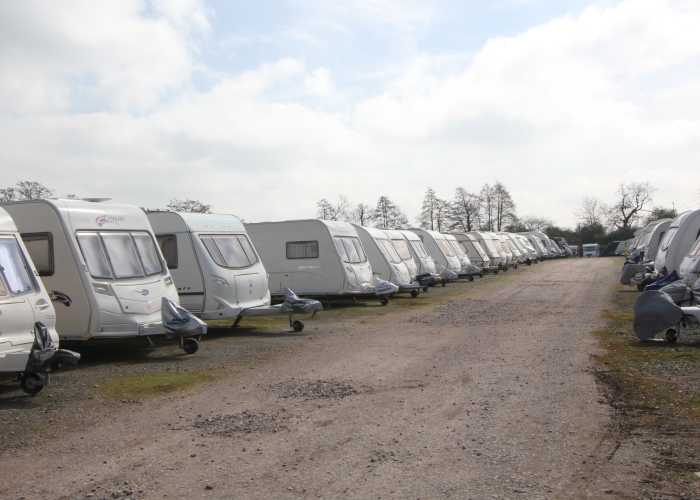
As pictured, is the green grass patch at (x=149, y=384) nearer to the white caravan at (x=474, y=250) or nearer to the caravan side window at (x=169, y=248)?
the caravan side window at (x=169, y=248)

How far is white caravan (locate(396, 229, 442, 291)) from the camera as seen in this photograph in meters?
25.5

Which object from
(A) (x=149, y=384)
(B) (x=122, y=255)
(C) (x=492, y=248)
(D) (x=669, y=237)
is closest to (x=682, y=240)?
(D) (x=669, y=237)

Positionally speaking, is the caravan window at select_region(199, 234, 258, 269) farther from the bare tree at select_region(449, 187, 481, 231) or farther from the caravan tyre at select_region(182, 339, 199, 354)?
the bare tree at select_region(449, 187, 481, 231)

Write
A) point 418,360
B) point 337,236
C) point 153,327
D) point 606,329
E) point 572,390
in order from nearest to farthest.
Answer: point 572,390
point 418,360
point 153,327
point 606,329
point 337,236

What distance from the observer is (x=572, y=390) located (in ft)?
27.7

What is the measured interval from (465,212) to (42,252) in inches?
2744

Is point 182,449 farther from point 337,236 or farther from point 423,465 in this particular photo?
point 337,236

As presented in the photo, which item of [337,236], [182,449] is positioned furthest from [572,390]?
[337,236]

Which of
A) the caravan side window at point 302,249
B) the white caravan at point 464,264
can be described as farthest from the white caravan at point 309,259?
the white caravan at point 464,264

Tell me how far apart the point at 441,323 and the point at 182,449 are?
10268 millimetres

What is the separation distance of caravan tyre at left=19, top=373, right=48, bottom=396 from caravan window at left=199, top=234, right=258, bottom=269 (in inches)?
242

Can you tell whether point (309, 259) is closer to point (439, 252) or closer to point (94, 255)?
point (94, 255)

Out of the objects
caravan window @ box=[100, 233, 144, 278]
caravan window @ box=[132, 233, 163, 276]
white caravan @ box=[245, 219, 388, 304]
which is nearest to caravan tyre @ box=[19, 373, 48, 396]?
caravan window @ box=[100, 233, 144, 278]

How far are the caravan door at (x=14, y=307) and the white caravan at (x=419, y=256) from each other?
56.1 ft
